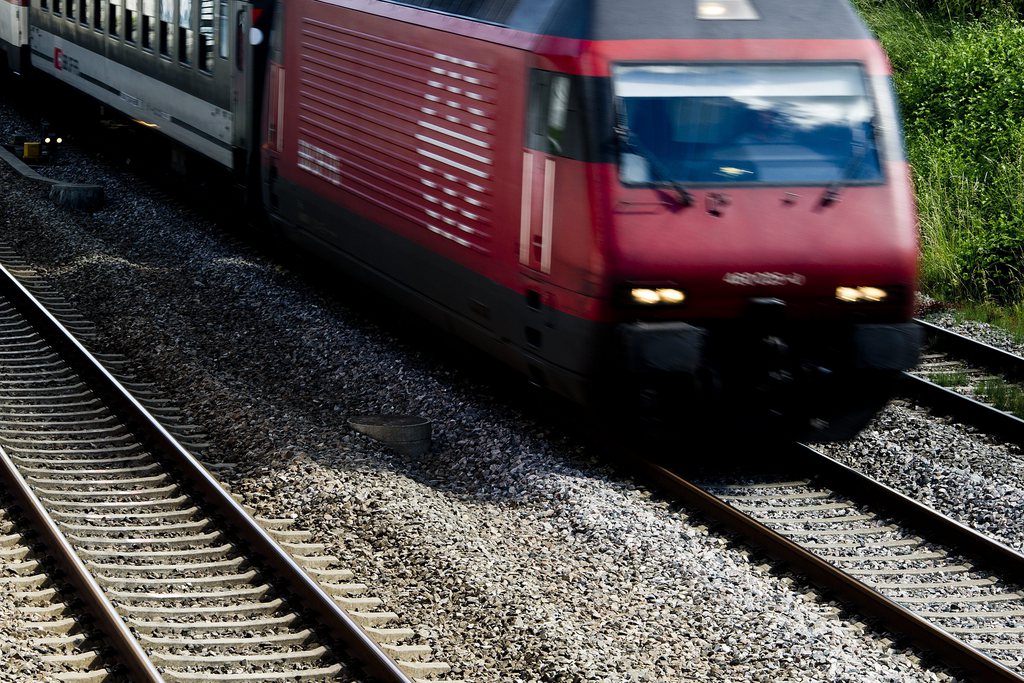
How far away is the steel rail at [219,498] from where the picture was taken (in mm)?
6027

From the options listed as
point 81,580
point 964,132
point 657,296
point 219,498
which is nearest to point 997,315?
point 964,132

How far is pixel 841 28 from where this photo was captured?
8422mm

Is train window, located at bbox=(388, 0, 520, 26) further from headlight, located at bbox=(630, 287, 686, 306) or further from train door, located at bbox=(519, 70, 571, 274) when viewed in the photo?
headlight, located at bbox=(630, 287, 686, 306)

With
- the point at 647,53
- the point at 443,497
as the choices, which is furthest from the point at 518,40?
the point at 443,497

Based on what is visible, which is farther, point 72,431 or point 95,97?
point 95,97

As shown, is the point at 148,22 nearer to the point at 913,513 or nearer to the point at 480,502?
the point at 480,502

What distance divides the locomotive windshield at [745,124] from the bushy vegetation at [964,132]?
16.5 ft

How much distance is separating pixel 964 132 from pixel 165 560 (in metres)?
11.9

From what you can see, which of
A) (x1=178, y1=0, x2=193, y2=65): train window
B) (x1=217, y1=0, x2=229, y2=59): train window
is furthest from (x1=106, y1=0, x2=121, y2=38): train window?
(x1=217, y1=0, x2=229, y2=59): train window

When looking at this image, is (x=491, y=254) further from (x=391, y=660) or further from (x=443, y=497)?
(x=391, y=660)

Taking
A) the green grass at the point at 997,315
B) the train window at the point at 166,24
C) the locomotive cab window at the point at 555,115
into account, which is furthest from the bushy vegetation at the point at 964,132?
the train window at the point at 166,24

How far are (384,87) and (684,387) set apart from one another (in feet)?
11.9

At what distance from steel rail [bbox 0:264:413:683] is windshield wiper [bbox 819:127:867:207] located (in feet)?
12.1

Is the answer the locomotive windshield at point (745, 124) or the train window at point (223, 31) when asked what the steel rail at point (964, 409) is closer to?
the locomotive windshield at point (745, 124)
